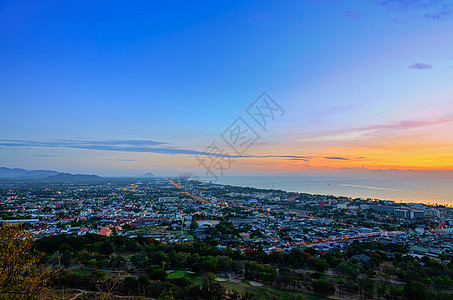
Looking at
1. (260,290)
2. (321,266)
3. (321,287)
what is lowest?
(260,290)

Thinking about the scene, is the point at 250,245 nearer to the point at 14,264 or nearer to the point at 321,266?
the point at 321,266

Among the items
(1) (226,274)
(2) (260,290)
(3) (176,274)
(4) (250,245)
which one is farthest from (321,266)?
(3) (176,274)

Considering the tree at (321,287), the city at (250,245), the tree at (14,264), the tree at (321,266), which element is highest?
the tree at (14,264)

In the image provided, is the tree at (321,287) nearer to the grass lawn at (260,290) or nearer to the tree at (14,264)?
the grass lawn at (260,290)

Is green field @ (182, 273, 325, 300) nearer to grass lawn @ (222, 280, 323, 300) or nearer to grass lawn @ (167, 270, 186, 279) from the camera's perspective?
grass lawn @ (222, 280, 323, 300)

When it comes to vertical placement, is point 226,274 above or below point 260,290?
below

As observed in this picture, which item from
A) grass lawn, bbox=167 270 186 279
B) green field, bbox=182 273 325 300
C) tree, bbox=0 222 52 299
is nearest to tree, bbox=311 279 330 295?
green field, bbox=182 273 325 300

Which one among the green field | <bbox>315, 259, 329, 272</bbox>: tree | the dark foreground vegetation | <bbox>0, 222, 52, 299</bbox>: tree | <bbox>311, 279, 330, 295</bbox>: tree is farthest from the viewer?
<bbox>315, 259, 329, 272</bbox>: tree

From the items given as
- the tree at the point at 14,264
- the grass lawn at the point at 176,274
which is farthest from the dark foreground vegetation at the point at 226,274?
the tree at the point at 14,264

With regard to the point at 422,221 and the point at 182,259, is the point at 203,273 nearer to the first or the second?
the point at 182,259

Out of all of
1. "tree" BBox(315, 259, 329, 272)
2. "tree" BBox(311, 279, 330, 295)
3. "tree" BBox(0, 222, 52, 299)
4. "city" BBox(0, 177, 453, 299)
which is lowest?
"city" BBox(0, 177, 453, 299)

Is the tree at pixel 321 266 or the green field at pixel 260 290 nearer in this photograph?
the green field at pixel 260 290
